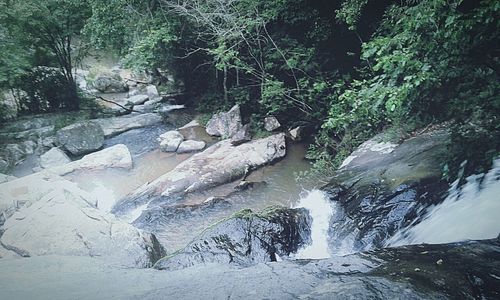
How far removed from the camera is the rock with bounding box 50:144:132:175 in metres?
8.91

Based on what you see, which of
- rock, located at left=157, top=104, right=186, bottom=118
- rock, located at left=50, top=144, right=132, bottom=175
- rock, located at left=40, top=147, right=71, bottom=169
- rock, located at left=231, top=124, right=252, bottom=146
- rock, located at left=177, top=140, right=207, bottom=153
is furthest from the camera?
rock, located at left=157, top=104, right=186, bottom=118

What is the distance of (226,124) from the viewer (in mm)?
10922

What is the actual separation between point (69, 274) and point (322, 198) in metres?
3.89

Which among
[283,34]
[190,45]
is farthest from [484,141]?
[190,45]

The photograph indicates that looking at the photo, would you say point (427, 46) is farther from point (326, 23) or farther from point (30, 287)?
point (30, 287)

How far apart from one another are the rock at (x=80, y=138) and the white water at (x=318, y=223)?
7380mm

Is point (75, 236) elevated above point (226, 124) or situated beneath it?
situated beneath

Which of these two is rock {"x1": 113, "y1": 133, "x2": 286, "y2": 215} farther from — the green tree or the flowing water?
the green tree

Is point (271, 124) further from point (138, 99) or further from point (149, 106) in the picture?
point (138, 99)

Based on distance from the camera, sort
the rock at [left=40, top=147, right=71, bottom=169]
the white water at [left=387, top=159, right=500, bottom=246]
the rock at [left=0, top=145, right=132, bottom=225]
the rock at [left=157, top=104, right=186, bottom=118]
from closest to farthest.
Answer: the white water at [left=387, top=159, right=500, bottom=246]
the rock at [left=0, top=145, right=132, bottom=225]
the rock at [left=40, top=147, right=71, bottom=169]
the rock at [left=157, top=104, right=186, bottom=118]

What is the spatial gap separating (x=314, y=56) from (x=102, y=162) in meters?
6.37

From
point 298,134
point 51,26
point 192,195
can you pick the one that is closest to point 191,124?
point 298,134

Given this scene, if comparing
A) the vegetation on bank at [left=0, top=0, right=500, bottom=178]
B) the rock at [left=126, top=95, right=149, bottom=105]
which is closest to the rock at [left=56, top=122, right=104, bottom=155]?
the vegetation on bank at [left=0, top=0, right=500, bottom=178]

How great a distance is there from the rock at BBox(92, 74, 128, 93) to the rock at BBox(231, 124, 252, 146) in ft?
35.9
